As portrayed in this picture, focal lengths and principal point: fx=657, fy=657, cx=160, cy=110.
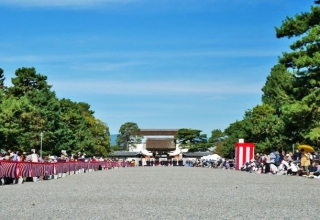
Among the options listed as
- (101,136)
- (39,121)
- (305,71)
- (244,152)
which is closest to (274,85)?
(244,152)

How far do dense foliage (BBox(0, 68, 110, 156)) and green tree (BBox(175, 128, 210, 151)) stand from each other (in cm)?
4061

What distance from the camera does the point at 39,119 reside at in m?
70.1

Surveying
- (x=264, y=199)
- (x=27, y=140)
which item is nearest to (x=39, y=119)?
(x=27, y=140)

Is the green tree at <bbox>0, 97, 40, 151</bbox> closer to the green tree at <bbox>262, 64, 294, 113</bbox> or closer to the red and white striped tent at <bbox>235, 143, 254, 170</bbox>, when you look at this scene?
the red and white striped tent at <bbox>235, 143, 254, 170</bbox>

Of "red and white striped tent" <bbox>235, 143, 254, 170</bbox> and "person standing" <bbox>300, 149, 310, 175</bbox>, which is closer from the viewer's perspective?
"person standing" <bbox>300, 149, 310, 175</bbox>

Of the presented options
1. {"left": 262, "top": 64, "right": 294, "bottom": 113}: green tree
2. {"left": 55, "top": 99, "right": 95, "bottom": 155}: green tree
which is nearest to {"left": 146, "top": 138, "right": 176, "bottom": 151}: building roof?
{"left": 55, "top": 99, "right": 95, "bottom": 155}: green tree

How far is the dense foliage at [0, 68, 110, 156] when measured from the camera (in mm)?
56562

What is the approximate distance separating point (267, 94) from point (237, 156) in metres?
35.4

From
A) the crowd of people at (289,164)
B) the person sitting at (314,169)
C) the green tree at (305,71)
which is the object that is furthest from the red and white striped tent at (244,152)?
the person sitting at (314,169)

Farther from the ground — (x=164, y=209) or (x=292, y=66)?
(x=292, y=66)

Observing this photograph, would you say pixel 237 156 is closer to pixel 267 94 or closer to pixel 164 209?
pixel 267 94

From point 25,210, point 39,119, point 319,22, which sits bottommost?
point 25,210

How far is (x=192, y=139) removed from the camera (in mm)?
163500

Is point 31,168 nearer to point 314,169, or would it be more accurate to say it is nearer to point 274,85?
point 314,169
